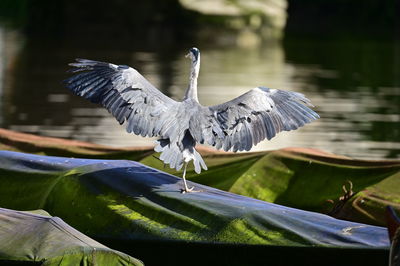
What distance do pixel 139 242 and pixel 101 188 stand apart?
1.48 ft

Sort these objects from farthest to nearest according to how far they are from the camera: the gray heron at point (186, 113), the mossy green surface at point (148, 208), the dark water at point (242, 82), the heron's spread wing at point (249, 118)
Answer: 1. the dark water at point (242, 82)
2. the heron's spread wing at point (249, 118)
3. the gray heron at point (186, 113)
4. the mossy green surface at point (148, 208)

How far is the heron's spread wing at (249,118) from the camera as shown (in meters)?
5.93

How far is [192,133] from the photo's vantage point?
5793 millimetres

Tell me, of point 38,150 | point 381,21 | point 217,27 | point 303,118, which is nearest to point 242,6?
point 217,27

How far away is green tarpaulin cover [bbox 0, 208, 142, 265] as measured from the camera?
15.5 feet

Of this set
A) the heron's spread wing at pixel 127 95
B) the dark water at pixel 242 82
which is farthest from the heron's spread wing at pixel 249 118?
the dark water at pixel 242 82

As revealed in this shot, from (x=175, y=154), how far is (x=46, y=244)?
1059 millimetres

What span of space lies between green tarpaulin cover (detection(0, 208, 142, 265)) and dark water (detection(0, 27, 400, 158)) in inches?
249

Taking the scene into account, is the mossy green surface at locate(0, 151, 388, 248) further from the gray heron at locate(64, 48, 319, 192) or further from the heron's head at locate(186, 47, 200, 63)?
the heron's head at locate(186, 47, 200, 63)

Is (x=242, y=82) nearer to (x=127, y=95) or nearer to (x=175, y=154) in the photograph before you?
(x=127, y=95)

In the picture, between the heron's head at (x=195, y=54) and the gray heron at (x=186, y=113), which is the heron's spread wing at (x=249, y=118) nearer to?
the gray heron at (x=186, y=113)

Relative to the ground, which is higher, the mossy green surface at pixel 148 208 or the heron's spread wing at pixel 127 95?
the heron's spread wing at pixel 127 95

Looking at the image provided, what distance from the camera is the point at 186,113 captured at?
5938 millimetres

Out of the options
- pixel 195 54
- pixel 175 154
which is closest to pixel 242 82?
pixel 195 54
